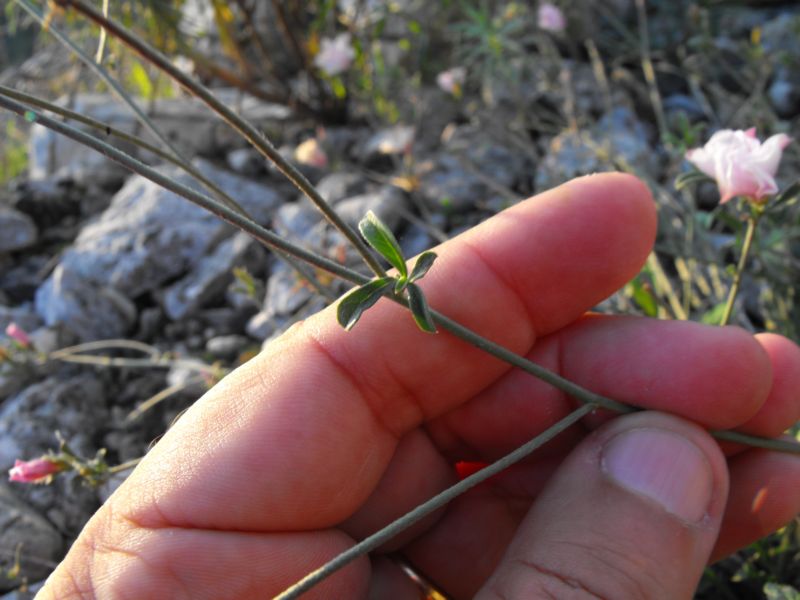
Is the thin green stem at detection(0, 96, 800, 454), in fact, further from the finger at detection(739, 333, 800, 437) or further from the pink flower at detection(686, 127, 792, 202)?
the pink flower at detection(686, 127, 792, 202)

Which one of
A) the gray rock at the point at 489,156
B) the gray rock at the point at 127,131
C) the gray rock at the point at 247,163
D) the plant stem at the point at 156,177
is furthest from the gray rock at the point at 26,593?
the gray rock at the point at 127,131

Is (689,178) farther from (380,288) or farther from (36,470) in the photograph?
(36,470)

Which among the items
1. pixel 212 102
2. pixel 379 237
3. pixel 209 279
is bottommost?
pixel 209 279

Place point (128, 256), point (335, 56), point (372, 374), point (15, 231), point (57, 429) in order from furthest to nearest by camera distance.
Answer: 1. point (335, 56)
2. point (15, 231)
3. point (128, 256)
4. point (57, 429)
5. point (372, 374)

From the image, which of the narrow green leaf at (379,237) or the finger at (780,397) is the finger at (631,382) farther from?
the narrow green leaf at (379,237)

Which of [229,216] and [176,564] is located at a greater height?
[229,216]

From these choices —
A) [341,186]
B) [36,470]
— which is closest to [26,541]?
[36,470]
